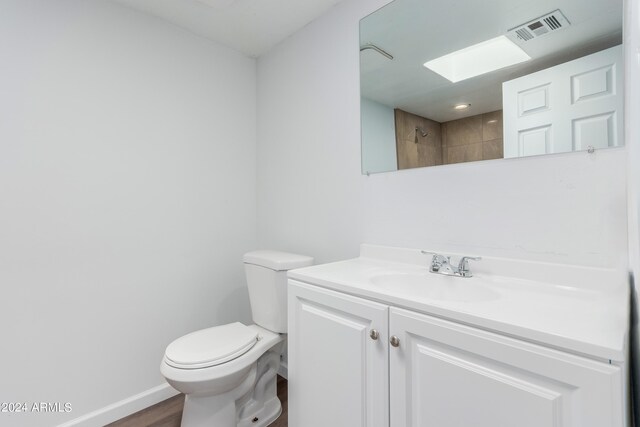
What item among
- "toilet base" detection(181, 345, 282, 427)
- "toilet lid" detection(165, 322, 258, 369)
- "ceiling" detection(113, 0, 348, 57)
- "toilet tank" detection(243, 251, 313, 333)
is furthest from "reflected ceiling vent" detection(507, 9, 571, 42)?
"toilet base" detection(181, 345, 282, 427)

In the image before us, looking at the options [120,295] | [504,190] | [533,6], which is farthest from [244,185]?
[533,6]

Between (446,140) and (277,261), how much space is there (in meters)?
1.00

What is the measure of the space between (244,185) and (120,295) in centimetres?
101

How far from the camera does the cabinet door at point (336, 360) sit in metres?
0.93

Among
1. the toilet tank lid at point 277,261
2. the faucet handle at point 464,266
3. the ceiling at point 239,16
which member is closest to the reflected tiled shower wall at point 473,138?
the faucet handle at point 464,266

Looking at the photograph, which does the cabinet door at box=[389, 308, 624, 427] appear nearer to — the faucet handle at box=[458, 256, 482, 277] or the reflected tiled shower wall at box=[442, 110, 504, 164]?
the faucet handle at box=[458, 256, 482, 277]

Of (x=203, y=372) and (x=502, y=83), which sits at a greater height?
(x=502, y=83)

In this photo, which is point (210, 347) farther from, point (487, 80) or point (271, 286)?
point (487, 80)

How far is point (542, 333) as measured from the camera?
638 millimetres

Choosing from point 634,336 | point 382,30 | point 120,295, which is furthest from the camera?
point 120,295

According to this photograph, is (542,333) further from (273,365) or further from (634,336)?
(273,365)

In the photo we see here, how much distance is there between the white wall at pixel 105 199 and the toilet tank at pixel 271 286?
1.42 feet

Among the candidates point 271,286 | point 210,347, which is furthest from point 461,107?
point 210,347

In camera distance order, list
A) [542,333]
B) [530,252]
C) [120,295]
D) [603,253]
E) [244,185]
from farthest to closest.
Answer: [244,185]
[120,295]
[530,252]
[603,253]
[542,333]
